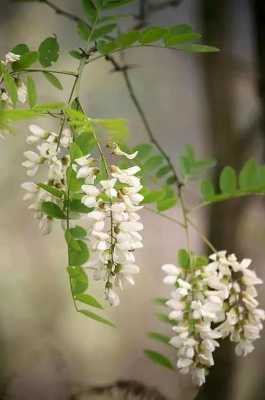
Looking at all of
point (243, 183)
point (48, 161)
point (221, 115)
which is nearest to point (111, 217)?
point (48, 161)

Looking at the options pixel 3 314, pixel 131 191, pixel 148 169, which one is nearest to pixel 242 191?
pixel 148 169

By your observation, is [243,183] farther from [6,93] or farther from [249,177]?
[6,93]

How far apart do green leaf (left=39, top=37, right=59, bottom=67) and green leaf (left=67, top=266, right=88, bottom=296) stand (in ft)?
1.12

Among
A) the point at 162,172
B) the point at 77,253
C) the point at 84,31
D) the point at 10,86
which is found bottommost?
the point at 77,253

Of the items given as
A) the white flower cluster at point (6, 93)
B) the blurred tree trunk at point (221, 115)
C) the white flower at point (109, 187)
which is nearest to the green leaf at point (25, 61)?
the white flower cluster at point (6, 93)

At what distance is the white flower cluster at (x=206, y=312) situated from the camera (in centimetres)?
67

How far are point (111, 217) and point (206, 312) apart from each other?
215 millimetres

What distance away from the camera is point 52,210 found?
639mm

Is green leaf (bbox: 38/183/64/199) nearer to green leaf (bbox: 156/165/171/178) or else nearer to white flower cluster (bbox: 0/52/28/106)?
white flower cluster (bbox: 0/52/28/106)

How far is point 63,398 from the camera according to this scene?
1007 millimetres

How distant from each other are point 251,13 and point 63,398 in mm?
1074

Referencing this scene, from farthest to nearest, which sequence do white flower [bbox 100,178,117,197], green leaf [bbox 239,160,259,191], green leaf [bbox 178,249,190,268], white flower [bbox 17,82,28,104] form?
green leaf [bbox 239,160,259,191]
green leaf [bbox 178,249,190,268]
white flower [bbox 17,82,28,104]
white flower [bbox 100,178,117,197]

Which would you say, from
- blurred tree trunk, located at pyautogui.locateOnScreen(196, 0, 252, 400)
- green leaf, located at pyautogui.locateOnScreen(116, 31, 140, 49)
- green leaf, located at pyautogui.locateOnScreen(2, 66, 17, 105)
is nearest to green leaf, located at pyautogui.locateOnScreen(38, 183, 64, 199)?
green leaf, located at pyautogui.locateOnScreen(2, 66, 17, 105)

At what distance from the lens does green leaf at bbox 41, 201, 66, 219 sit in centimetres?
64
